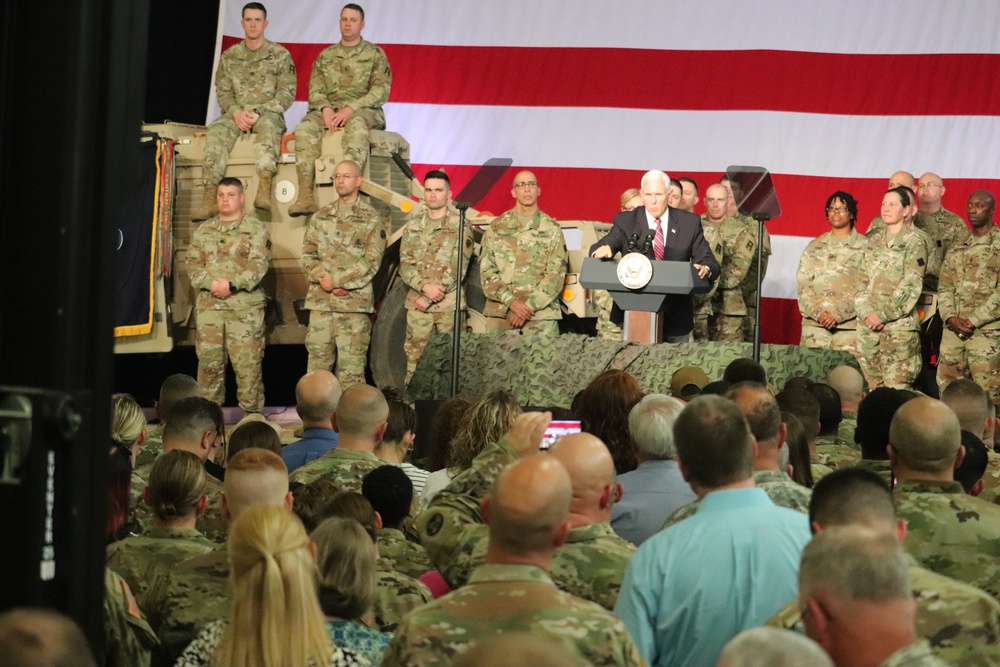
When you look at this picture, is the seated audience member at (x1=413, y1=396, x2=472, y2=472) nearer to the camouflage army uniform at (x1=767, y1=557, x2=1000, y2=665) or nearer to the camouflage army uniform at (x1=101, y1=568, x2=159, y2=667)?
the camouflage army uniform at (x1=101, y1=568, x2=159, y2=667)

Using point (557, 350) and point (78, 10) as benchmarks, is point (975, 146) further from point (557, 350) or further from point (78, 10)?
point (78, 10)

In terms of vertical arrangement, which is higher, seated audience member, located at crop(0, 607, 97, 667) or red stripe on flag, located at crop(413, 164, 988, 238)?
red stripe on flag, located at crop(413, 164, 988, 238)

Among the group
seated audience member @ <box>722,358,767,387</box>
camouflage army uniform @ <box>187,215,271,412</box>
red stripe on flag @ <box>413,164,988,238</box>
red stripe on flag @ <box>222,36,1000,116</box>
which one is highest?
red stripe on flag @ <box>222,36,1000,116</box>

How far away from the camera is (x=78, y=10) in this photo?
212 centimetres

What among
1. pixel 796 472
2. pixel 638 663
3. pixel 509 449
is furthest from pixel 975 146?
pixel 638 663

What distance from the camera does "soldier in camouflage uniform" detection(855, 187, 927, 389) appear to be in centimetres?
1002

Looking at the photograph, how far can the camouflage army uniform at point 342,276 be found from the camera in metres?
10.6

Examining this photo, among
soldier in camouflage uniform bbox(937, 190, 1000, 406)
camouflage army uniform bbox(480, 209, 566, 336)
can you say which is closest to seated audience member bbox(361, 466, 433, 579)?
camouflage army uniform bbox(480, 209, 566, 336)

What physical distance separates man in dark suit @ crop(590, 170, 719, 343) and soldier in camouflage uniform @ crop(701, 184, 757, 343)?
6.34 ft

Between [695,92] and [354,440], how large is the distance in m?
8.18

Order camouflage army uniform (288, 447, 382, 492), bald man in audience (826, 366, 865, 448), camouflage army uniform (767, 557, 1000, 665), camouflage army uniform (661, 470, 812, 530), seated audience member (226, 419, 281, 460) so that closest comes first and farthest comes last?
camouflage army uniform (767, 557, 1000, 665)
camouflage army uniform (661, 470, 812, 530)
camouflage army uniform (288, 447, 382, 492)
seated audience member (226, 419, 281, 460)
bald man in audience (826, 366, 865, 448)

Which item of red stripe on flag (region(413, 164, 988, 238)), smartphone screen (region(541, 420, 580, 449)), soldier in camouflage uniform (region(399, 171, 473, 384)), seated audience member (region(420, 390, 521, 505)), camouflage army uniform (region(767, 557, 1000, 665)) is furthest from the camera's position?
red stripe on flag (region(413, 164, 988, 238))

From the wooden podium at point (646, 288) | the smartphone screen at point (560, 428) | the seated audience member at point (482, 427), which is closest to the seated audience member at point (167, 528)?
the seated audience member at point (482, 427)

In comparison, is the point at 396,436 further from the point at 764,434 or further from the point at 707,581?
the point at 707,581
